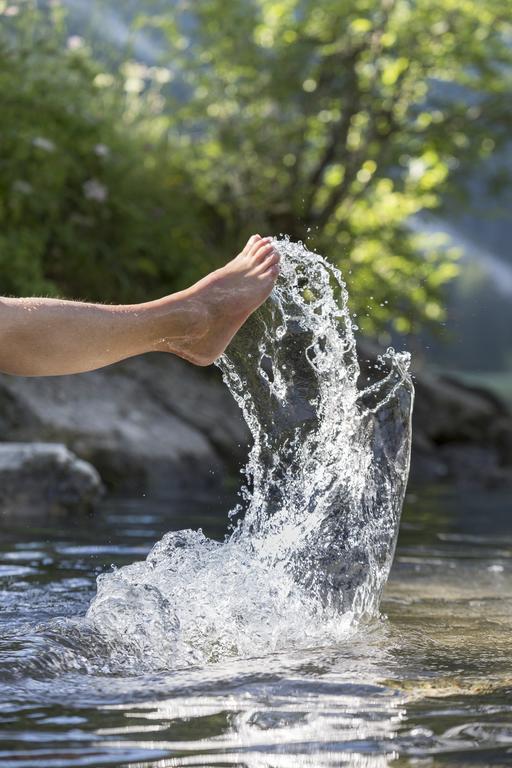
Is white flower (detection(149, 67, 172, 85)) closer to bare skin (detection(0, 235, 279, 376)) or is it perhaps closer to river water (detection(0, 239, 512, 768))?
river water (detection(0, 239, 512, 768))

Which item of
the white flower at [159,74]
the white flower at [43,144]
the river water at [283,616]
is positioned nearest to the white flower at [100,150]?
the white flower at [43,144]

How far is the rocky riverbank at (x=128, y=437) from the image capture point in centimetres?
623

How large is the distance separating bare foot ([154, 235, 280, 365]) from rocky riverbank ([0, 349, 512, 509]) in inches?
111

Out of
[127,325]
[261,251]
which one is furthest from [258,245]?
[127,325]

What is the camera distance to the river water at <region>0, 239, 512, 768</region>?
84.1 inches

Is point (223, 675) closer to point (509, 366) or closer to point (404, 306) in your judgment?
point (404, 306)

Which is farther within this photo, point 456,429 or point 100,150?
point 456,429

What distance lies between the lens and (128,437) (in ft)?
26.8

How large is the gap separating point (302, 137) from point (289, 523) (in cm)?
968

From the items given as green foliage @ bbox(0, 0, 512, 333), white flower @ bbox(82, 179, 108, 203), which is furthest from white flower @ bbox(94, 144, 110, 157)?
green foliage @ bbox(0, 0, 512, 333)

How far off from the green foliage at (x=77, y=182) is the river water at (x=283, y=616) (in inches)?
164

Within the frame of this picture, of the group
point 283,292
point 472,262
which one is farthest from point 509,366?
point 283,292

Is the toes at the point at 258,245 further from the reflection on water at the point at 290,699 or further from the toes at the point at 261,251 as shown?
the reflection on water at the point at 290,699

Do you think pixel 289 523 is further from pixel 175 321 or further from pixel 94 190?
pixel 94 190
